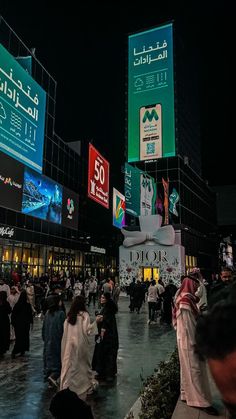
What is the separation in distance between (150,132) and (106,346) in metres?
44.8

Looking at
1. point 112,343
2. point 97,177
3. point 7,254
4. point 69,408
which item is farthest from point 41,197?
point 69,408

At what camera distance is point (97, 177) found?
33750 millimetres

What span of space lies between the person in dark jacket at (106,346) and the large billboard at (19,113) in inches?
654

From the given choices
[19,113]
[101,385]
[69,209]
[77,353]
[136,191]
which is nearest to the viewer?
[77,353]

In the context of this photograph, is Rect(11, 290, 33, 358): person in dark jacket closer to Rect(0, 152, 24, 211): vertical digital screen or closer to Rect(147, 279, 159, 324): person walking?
Rect(147, 279, 159, 324): person walking

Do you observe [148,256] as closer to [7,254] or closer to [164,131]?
[7,254]

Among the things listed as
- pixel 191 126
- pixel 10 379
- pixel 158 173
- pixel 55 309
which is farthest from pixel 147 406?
pixel 191 126

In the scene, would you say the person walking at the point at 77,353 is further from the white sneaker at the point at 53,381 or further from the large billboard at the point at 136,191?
the large billboard at the point at 136,191

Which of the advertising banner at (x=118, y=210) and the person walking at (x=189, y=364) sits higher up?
the advertising banner at (x=118, y=210)

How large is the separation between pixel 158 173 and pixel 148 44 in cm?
2263

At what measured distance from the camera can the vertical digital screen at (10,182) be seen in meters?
24.4

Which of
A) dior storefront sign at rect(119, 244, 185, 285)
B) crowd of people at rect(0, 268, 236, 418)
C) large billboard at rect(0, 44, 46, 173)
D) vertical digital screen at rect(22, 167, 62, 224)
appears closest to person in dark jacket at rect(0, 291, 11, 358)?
crowd of people at rect(0, 268, 236, 418)

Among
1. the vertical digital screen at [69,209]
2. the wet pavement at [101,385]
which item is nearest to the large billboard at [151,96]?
the vertical digital screen at [69,209]

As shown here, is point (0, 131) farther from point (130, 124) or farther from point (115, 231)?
point (115, 231)
